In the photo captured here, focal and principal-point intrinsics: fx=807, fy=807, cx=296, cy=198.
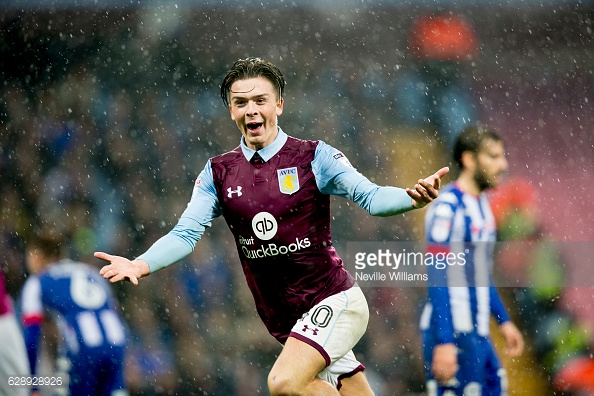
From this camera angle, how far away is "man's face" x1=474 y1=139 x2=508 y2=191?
19.1 feet

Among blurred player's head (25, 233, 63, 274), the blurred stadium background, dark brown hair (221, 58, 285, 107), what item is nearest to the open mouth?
dark brown hair (221, 58, 285, 107)

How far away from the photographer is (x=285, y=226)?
3.51 m

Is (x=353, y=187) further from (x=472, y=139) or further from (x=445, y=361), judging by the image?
(x=472, y=139)

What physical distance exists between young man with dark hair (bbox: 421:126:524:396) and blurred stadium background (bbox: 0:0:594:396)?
308 millimetres

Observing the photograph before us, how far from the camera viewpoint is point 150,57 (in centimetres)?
643

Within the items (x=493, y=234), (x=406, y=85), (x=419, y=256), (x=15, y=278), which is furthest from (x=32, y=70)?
(x=493, y=234)

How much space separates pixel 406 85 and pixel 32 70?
296 centimetres

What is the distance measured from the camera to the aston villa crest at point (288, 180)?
11.6ft

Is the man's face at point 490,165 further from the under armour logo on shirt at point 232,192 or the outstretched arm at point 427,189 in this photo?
the outstretched arm at point 427,189

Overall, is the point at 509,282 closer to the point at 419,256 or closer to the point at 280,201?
the point at 419,256

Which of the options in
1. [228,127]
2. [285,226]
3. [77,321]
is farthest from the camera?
[228,127]

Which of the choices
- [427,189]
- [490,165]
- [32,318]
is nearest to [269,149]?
[427,189]

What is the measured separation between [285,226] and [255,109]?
1.78ft

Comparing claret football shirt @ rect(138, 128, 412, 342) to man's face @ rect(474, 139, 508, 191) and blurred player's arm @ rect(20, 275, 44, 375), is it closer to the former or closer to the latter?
Answer: man's face @ rect(474, 139, 508, 191)
